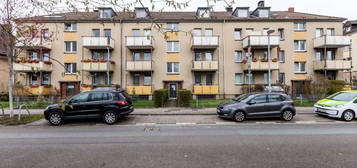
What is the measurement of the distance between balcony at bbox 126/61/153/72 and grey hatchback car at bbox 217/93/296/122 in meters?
13.6

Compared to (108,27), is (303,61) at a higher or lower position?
lower

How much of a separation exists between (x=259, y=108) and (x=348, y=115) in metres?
4.58

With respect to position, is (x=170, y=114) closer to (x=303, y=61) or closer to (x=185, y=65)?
(x=185, y=65)

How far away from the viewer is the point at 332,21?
24766 mm

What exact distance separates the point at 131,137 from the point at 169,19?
19.6 metres

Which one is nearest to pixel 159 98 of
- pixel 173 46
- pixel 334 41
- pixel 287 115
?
pixel 287 115

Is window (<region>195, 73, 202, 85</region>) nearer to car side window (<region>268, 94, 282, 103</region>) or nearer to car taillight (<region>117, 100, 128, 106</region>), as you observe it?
car side window (<region>268, 94, 282, 103</region>)

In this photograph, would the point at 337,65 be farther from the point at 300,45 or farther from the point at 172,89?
the point at 172,89

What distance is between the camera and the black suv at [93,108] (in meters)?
9.98

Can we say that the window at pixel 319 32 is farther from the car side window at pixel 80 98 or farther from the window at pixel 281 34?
the car side window at pixel 80 98

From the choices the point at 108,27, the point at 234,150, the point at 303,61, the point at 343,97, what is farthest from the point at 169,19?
the point at 234,150

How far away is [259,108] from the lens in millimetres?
10711

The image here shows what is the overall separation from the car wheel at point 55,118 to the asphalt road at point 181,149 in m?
1.87

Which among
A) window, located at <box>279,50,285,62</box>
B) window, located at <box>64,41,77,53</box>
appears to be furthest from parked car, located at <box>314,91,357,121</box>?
window, located at <box>64,41,77,53</box>
